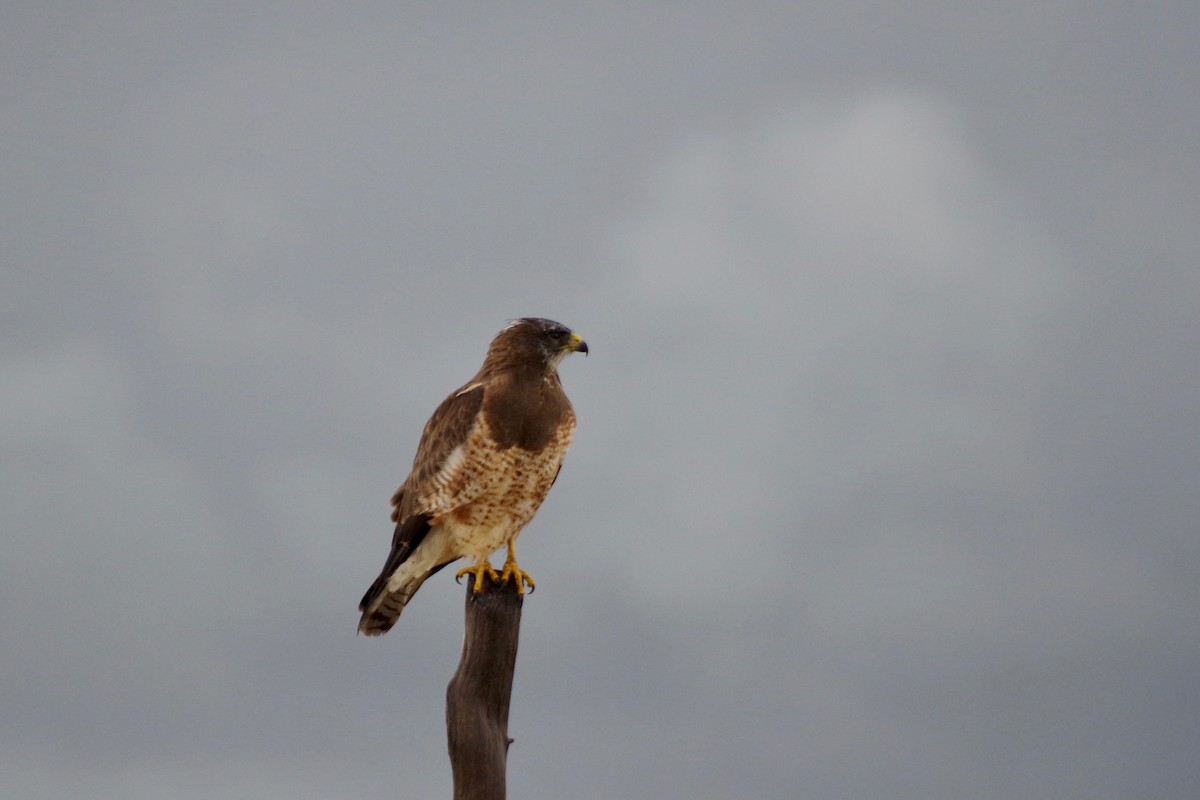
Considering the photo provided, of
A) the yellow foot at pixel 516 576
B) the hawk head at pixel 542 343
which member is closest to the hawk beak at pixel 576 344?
the hawk head at pixel 542 343

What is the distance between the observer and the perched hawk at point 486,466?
382 inches

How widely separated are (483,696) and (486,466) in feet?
5.24

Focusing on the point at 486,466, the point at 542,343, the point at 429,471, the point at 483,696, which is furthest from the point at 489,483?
the point at 483,696

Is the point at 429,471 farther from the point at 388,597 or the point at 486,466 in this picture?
the point at 388,597

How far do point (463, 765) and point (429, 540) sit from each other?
5.93 ft

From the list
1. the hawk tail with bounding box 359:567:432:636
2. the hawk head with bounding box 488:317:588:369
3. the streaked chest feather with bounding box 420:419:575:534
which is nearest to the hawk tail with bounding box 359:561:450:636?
the hawk tail with bounding box 359:567:432:636

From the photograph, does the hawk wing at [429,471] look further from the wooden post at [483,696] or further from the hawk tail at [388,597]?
the wooden post at [483,696]

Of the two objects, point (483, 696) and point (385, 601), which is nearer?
point (483, 696)

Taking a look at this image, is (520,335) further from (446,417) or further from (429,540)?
(429,540)

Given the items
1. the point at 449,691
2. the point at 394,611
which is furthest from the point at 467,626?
the point at 394,611

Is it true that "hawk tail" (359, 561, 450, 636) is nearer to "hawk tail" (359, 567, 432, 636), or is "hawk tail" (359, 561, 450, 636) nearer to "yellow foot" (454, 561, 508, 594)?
"hawk tail" (359, 567, 432, 636)

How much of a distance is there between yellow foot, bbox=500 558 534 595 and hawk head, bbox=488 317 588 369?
147 cm

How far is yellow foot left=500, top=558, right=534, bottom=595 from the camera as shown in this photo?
31.6ft

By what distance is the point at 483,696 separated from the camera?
361 inches
